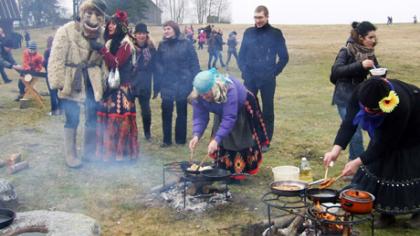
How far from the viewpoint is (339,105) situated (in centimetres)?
556

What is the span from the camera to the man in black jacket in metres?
7.00

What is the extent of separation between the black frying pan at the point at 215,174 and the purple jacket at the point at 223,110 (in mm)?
375

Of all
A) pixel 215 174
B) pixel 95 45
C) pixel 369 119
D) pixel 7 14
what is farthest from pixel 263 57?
pixel 7 14

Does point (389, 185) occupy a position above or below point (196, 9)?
below

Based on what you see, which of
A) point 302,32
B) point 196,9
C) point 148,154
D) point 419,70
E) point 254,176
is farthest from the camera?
point 196,9

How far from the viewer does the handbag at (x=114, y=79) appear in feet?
19.6

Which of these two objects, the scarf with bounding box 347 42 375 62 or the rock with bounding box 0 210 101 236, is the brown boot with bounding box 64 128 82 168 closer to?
the rock with bounding box 0 210 101 236

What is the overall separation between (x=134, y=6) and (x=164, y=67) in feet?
93.4

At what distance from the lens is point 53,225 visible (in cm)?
347

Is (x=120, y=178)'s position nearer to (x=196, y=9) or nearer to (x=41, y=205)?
(x=41, y=205)

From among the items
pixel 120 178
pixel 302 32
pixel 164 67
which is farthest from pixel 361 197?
pixel 302 32

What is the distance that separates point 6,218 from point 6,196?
1.14 m

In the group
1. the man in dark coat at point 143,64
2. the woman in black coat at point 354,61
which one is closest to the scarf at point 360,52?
the woman in black coat at point 354,61

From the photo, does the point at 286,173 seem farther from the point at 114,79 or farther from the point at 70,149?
the point at 70,149
